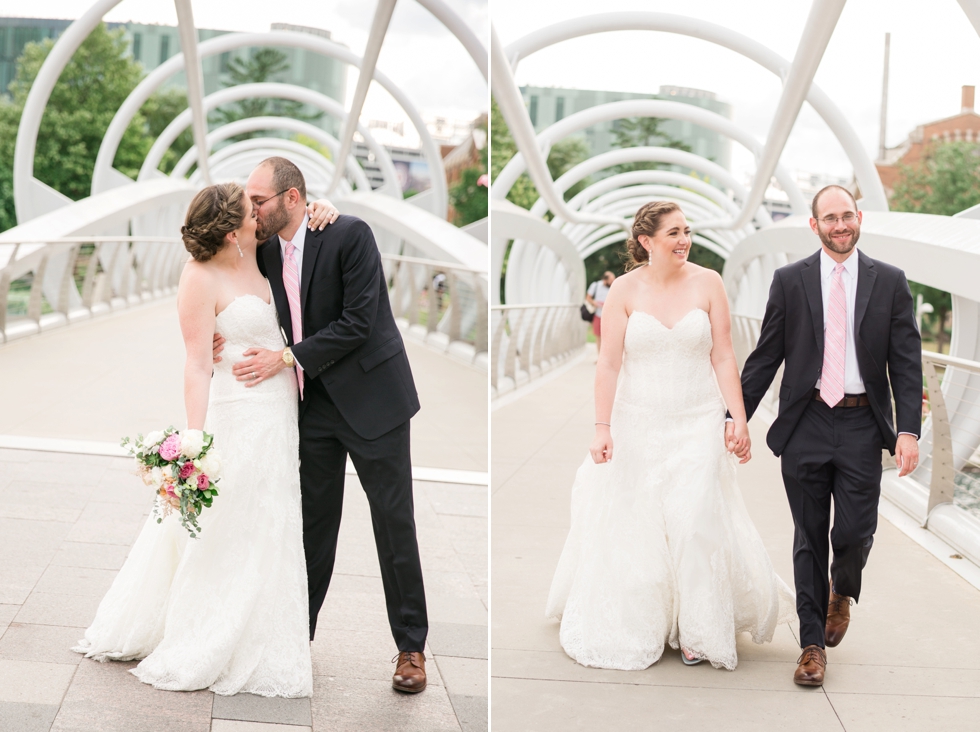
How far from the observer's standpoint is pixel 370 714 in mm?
3682

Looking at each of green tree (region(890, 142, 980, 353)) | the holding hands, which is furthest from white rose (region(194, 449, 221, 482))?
green tree (region(890, 142, 980, 353))

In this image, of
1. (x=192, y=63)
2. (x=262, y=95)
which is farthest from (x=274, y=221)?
(x=262, y=95)

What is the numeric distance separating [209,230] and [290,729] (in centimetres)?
179

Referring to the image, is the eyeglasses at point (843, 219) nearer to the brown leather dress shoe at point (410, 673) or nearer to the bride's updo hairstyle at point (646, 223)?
the bride's updo hairstyle at point (646, 223)

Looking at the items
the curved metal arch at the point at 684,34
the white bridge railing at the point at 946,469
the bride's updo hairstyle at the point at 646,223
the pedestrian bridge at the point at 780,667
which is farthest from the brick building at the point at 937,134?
the bride's updo hairstyle at the point at 646,223

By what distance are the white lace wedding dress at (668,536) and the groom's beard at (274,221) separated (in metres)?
1.52

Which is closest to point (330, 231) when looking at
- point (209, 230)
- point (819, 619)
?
point (209, 230)

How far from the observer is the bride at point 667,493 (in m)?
Answer: 4.25

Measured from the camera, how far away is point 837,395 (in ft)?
13.4

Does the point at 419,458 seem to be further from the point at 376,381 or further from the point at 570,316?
the point at 570,316

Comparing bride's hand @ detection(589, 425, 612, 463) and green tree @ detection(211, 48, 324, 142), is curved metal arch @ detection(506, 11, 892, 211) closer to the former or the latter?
bride's hand @ detection(589, 425, 612, 463)

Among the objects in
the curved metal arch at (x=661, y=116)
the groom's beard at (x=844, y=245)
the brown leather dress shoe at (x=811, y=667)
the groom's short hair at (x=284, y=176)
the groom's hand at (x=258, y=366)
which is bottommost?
the brown leather dress shoe at (x=811, y=667)

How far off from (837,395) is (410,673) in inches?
77.4

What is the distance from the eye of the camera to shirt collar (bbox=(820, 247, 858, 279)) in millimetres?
4184
